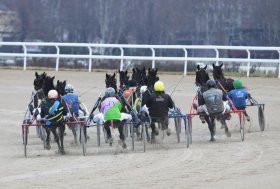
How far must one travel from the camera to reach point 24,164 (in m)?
16.7

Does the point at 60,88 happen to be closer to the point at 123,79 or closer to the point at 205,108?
the point at 123,79

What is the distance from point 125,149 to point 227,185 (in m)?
4.41

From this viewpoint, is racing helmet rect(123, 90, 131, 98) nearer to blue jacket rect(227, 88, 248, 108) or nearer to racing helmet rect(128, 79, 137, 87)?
Answer: racing helmet rect(128, 79, 137, 87)

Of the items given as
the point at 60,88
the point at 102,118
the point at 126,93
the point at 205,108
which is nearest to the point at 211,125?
the point at 205,108

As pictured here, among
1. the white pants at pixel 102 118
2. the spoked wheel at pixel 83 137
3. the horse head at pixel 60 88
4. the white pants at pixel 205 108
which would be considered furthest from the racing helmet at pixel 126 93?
the spoked wheel at pixel 83 137

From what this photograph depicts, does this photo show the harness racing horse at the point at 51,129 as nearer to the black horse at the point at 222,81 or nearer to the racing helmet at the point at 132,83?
the racing helmet at the point at 132,83

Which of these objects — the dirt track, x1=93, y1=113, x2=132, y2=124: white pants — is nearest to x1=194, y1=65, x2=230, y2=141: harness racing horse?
the dirt track

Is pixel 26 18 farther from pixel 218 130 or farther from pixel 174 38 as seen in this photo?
pixel 218 130

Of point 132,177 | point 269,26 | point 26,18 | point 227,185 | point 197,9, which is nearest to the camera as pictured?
point 227,185

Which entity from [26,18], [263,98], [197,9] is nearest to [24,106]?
[263,98]

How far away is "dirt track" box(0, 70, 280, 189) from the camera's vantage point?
1438cm

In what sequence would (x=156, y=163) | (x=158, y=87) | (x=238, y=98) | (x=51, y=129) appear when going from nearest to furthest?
(x=156, y=163) < (x=51, y=129) < (x=158, y=87) < (x=238, y=98)

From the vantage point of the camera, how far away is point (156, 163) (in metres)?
16.2

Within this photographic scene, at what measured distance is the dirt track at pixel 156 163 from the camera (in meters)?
14.4
